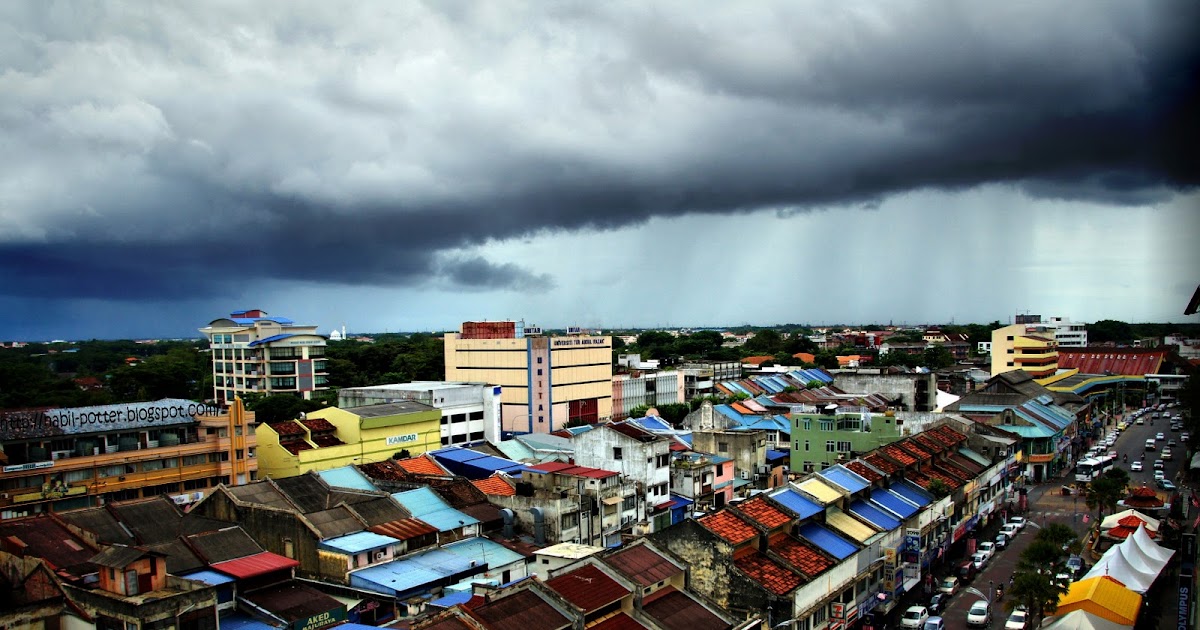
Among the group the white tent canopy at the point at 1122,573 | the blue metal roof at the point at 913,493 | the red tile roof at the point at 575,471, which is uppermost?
the red tile roof at the point at 575,471

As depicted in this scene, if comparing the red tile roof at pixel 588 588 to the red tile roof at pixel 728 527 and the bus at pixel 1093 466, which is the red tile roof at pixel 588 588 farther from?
the bus at pixel 1093 466

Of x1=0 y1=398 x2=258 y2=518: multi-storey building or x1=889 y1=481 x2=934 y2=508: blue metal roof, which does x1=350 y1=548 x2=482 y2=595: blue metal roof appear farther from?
x1=889 y1=481 x2=934 y2=508: blue metal roof

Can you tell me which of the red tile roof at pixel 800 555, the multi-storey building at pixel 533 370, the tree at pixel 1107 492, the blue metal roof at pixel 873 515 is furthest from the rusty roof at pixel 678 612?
the multi-storey building at pixel 533 370

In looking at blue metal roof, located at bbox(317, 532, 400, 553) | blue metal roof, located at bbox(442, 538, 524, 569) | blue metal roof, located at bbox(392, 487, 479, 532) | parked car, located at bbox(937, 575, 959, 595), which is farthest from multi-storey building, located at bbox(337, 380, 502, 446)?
parked car, located at bbox(937, 575, 959, 595)

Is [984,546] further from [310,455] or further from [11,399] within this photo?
[11,399]

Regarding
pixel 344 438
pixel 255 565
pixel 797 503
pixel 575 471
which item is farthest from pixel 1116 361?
pixel 255 565

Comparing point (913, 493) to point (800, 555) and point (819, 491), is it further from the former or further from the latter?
point (800, 555)

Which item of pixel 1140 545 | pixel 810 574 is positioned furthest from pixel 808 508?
pixel 1140 545
